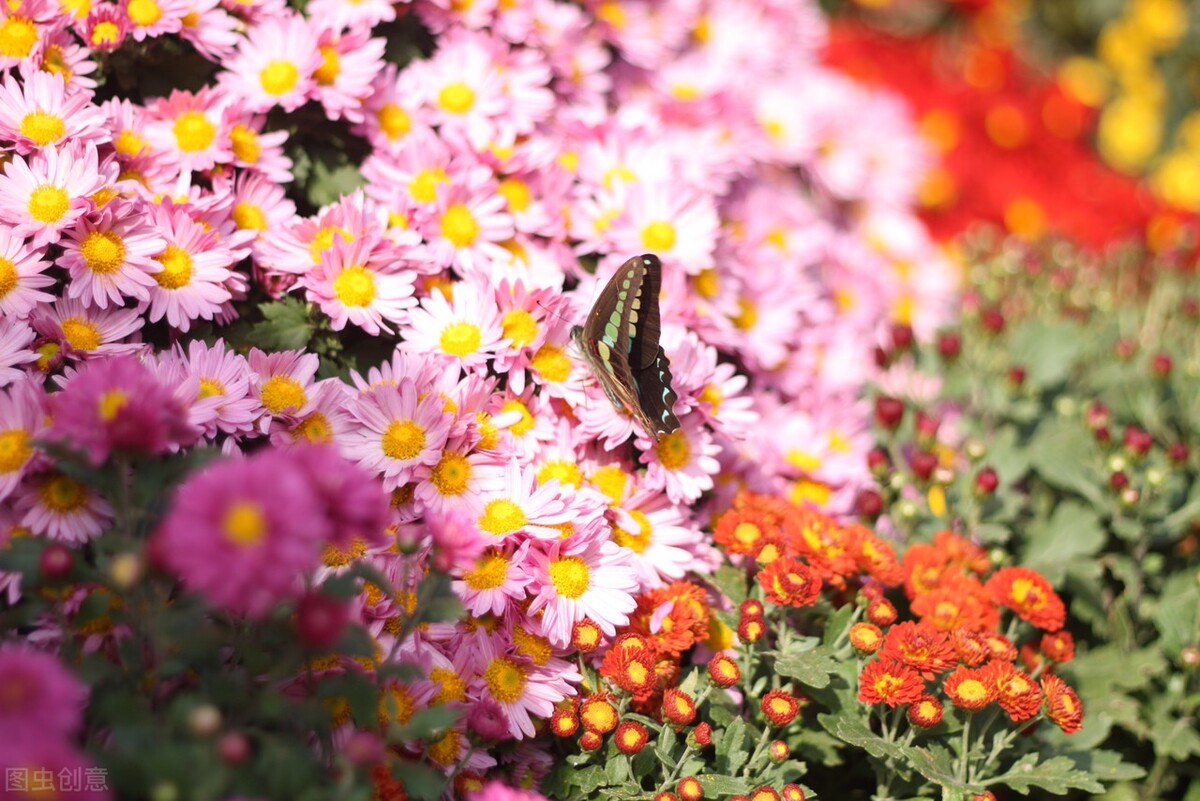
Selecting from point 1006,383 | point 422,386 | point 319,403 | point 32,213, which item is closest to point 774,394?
point 1006,383

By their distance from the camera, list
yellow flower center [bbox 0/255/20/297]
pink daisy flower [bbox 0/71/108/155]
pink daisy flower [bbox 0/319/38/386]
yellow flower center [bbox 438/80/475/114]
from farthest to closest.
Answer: yellow flower center [bbox 438/80/475/114], pink daisy flower [bbox 0/71/108/155], yellow flower center [bbox 0/255/20/297], pink daisy flower [bbox 0/319/38/386]

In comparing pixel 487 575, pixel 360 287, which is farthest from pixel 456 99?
pixel 487 575

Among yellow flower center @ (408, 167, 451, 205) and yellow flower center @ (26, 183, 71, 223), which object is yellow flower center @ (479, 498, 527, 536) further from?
yellow flower center @ (26, 183, 71, 223)

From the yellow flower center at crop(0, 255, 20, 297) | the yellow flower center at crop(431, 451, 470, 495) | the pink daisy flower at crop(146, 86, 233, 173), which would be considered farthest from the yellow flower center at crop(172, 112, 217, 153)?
the yellow flower center at crop(431, 451, 470, 495)

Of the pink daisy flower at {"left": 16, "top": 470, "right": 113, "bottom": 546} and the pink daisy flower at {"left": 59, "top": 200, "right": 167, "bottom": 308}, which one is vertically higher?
the pink daisy flower at {"left": 59, "top": 200, "right": 167, "bottom": 308}

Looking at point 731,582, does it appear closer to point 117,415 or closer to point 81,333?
point 117,415

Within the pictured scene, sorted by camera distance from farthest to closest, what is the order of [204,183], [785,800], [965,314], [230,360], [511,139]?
[965,314]
[511,139]
[204,183]
[230,360]
[785,800]

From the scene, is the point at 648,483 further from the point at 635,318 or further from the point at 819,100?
the point at 819,100

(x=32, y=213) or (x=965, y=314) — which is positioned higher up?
(x=32, y=213)
